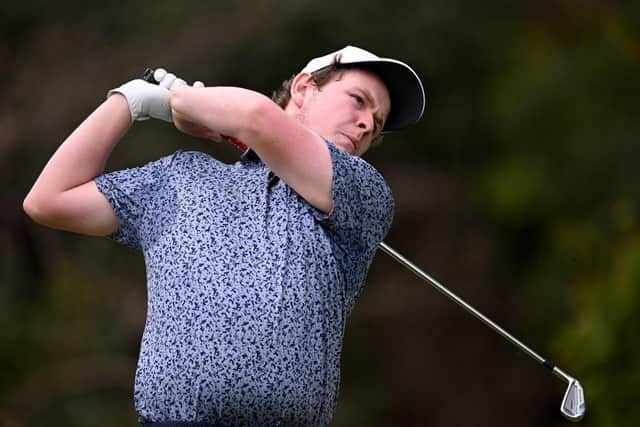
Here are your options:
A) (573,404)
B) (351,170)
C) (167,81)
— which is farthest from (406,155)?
(351,170)

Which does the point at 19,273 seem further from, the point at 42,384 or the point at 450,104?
the point at 450,104

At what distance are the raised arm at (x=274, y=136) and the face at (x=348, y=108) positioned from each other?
0.26m

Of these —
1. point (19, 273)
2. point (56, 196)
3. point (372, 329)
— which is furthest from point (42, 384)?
point (56, 196)

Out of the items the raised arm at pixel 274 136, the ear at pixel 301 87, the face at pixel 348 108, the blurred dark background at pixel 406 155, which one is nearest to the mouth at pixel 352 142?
the face at pixel 348 108

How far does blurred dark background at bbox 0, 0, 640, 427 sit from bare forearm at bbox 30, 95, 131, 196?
5.24 metres

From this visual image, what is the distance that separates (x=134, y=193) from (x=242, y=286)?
339 millimetres

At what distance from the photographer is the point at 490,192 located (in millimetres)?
9992

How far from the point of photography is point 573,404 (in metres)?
3.73

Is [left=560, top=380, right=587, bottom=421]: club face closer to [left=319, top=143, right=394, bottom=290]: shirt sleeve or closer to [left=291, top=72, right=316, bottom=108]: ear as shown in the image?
[left=319, top=143, right=394, bottom=290]: shirt sleeve

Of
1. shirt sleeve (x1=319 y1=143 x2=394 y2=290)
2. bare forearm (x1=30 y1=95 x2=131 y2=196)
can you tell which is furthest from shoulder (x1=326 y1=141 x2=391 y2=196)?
bare forearm (x1=30 y1=95 x2=131 y2=196)

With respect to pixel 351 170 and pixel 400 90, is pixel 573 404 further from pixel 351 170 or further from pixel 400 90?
pixel 351 170

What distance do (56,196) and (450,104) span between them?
282 inches

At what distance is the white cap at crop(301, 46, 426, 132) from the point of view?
3.20 m

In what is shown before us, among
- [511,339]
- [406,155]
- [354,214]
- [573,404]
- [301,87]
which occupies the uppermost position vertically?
[301,87]
